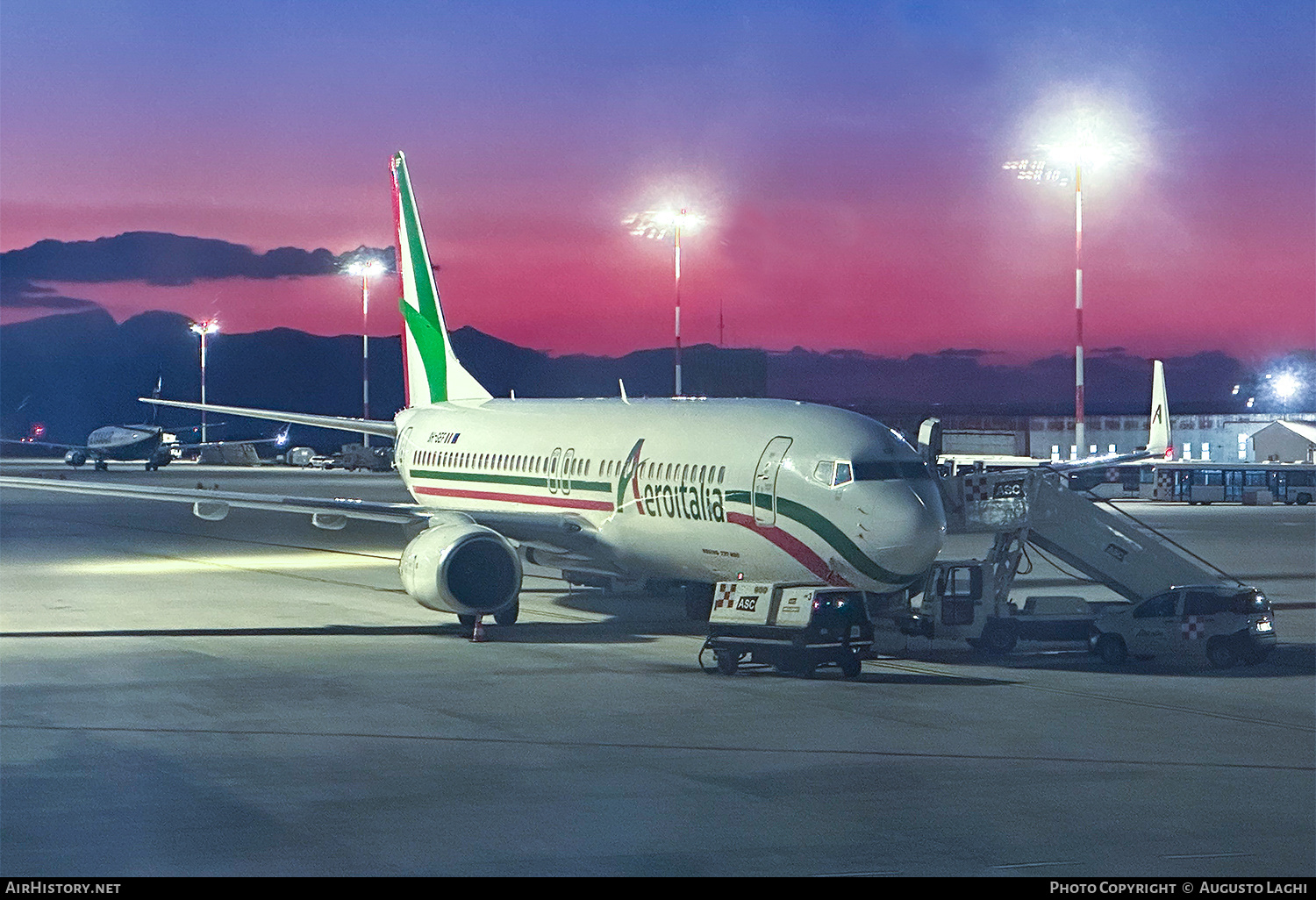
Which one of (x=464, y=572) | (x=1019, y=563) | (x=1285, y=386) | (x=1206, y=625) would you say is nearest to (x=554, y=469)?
(x=464, y=572)

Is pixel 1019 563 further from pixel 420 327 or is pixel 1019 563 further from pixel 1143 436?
pixel 1143 436

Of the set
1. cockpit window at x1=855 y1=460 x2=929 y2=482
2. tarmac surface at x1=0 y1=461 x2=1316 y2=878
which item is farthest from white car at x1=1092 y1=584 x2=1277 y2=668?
cockpit window at x1=855 y1=460 x2=929 y2=482

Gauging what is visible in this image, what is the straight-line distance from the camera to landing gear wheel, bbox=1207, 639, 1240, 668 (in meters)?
24.5

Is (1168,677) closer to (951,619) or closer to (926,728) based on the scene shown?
(951,619)

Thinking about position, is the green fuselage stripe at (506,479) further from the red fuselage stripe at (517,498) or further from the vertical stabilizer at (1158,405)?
the vertical stabilizer at (1158,405)

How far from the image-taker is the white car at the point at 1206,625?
80.2ft

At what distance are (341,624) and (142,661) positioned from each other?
5.43m

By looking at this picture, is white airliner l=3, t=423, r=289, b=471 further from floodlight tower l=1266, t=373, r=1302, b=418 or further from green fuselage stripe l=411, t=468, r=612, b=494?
floodlight tower l=1266, t=373, r=1302, b=418

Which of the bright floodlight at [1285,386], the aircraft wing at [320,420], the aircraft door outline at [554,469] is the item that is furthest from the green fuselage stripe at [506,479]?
the bright floodlight at [1285,386]

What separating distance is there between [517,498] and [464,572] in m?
5.31

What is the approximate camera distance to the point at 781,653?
22938 mm

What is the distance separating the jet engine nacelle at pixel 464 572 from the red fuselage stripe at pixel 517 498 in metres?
2.40

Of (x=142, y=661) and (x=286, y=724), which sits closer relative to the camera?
(x=286, y=724)
